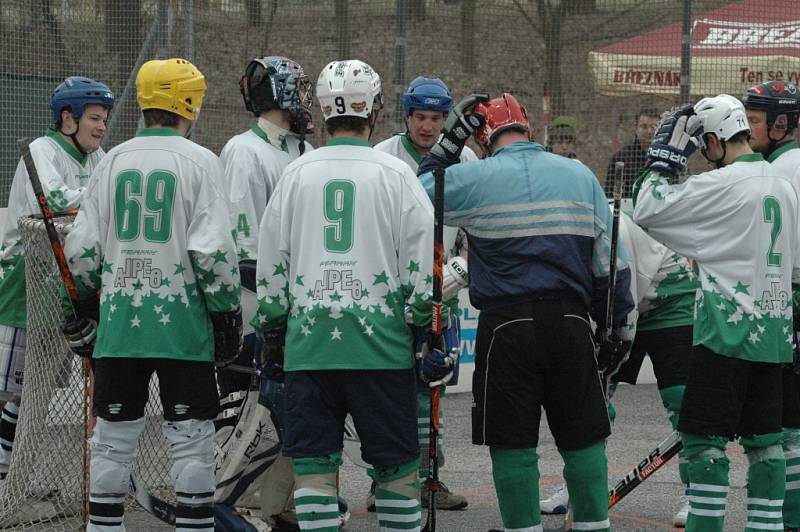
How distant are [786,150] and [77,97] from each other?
3.39 meters

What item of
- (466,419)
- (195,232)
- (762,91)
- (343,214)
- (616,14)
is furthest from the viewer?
(616,14)

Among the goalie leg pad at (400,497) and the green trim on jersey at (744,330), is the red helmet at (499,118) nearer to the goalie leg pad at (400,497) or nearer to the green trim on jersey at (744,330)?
the green trim on jersey at (744,330)

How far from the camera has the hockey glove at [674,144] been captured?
510cm

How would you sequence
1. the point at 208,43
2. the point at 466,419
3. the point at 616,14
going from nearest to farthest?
1. the point at 466,419
2. the point at 208,43
3. the point at 616,14

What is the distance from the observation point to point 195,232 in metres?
4.77

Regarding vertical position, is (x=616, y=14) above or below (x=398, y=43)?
above

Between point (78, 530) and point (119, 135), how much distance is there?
4681mm

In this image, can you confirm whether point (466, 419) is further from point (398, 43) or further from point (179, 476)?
point (179, 476)

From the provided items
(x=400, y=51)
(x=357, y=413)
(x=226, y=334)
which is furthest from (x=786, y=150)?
(x=400, y=51)

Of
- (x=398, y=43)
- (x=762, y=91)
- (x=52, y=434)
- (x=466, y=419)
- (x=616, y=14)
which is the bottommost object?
(x=466, y=419)

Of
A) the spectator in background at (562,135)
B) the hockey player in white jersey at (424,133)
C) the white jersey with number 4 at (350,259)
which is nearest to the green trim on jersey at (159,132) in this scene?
the white jersey with number 4 at (350,259)

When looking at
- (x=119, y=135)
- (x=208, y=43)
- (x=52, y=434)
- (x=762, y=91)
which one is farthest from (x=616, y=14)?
(x=52, y=434)

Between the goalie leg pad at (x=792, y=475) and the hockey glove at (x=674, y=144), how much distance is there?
4.46ft

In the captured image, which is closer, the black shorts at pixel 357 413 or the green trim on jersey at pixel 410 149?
the black shorts at pixel 357 413
